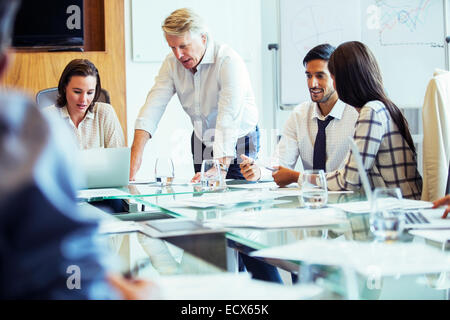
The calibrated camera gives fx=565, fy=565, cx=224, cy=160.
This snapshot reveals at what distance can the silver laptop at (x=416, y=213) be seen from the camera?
1114mm

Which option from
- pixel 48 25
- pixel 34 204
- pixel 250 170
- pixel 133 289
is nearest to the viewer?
pixel 34 204

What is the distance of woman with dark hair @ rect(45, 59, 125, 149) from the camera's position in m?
3.02

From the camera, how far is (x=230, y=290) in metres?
0.69

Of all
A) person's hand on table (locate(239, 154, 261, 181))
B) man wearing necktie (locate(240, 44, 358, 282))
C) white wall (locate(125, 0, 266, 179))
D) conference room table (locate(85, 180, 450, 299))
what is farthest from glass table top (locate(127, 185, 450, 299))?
white wall (locate(125, 0, 266, 179))

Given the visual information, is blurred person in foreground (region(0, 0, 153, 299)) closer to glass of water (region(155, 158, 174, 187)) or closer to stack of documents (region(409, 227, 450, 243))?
stack of documents (region(409, 227, 450, 243))

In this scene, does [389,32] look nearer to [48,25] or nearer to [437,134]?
[48,25]

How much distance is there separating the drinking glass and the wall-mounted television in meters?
2.42

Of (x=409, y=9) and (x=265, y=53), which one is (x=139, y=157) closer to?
(x=265, y=53)

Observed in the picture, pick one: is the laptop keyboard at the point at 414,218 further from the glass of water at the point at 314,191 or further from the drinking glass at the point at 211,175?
the drinking glass at the point at 211,175

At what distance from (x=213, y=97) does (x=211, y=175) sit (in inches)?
47.0

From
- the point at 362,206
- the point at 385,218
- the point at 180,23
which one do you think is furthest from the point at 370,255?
the point at 180,23

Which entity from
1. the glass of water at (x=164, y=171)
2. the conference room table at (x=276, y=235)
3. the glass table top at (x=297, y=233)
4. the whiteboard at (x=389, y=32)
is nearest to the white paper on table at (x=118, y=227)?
the conference room table at (x=276, y=235)

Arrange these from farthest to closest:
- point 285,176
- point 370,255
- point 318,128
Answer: point 318,128
point 285,176
point 370,255

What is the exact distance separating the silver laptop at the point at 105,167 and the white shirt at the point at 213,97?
729 mm
